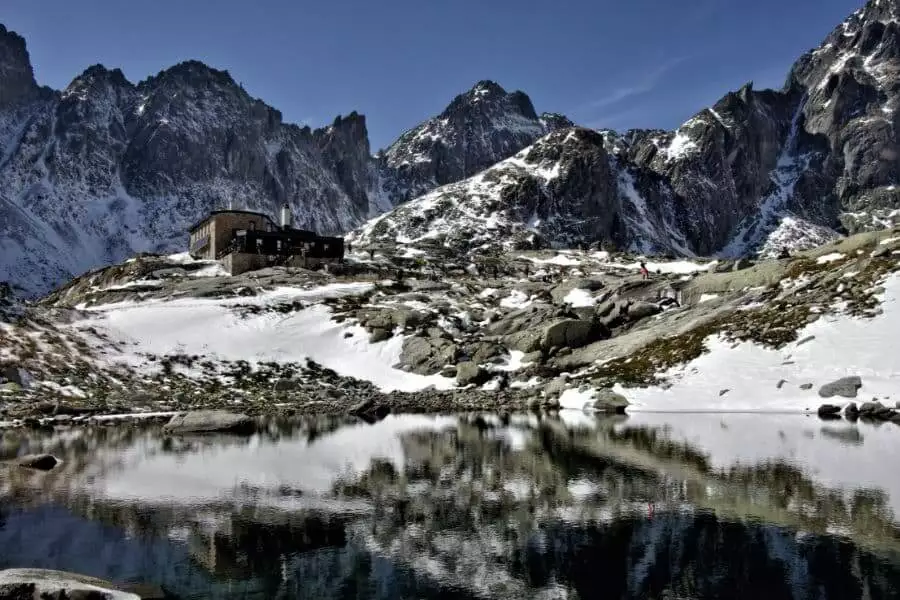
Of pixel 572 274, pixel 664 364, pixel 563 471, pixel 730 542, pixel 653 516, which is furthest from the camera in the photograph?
pixel 572 274

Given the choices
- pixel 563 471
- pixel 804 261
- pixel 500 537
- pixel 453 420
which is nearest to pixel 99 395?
pixel 453 420

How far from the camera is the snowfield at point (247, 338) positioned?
62641 mm

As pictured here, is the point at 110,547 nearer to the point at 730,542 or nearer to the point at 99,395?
the point at 730,542

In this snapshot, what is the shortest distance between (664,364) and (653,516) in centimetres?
3660

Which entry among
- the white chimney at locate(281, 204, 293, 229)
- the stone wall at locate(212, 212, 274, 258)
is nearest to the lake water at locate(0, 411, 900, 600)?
the stone wall at locate(212, 212, 274, 258)

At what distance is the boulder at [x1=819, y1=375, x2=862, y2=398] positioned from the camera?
43.6 metres

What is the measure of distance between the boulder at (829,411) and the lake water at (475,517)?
24.9 feet

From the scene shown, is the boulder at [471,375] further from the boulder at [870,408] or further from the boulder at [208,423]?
the boulder at [870,408]

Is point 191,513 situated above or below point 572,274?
below

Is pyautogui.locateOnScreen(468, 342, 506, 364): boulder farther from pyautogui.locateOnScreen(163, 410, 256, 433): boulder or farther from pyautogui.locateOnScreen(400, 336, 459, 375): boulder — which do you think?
pyautogui.locateOnScreen(163, 410, 256, 433): boulder

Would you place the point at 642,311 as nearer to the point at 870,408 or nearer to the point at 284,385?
the point at 870,408

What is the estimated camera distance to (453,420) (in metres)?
47.2

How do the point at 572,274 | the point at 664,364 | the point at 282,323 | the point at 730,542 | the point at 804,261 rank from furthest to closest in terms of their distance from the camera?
the point at 572,274 → the point at 282,323 → the point at 804,261 → the point at 664,364 → the point at 730,542

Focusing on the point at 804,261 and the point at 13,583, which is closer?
the point at 13,583
